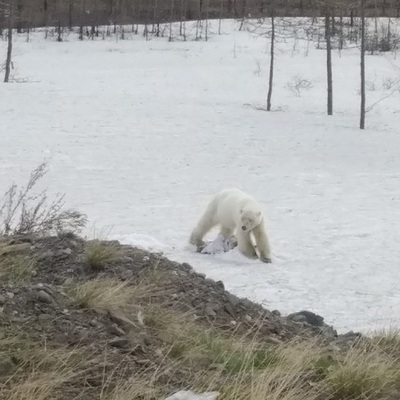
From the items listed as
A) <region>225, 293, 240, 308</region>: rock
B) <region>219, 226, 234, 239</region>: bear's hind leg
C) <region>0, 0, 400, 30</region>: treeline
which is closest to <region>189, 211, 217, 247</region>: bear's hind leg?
<region>219, 226, 234, 239</region>: bear's hind leg

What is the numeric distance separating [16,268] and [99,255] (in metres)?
0.92

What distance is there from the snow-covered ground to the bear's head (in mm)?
469

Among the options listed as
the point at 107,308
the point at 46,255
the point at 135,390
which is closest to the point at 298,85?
the point at 46,255

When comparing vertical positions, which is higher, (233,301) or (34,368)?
(34,368)

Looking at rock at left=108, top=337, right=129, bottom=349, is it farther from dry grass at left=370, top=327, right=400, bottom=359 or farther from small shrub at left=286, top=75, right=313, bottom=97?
small shrub at left=286, top=75, right=313, bottom=97

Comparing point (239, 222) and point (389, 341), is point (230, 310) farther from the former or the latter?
point (239, 222)

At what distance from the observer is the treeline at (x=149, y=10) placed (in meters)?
54.3

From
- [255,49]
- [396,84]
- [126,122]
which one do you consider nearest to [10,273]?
[126,122]

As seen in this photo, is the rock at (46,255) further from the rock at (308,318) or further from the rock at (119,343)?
the rock at (308,318)

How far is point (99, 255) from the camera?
560cm

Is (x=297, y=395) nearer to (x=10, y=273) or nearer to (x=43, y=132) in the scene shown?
(x=10, y=273)

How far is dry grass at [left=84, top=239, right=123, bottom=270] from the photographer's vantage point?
556cm

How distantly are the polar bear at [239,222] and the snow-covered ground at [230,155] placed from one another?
0.66ft

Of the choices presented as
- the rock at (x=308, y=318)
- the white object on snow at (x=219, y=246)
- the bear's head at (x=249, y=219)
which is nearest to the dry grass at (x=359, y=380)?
the rock at (x=308, y=318)
